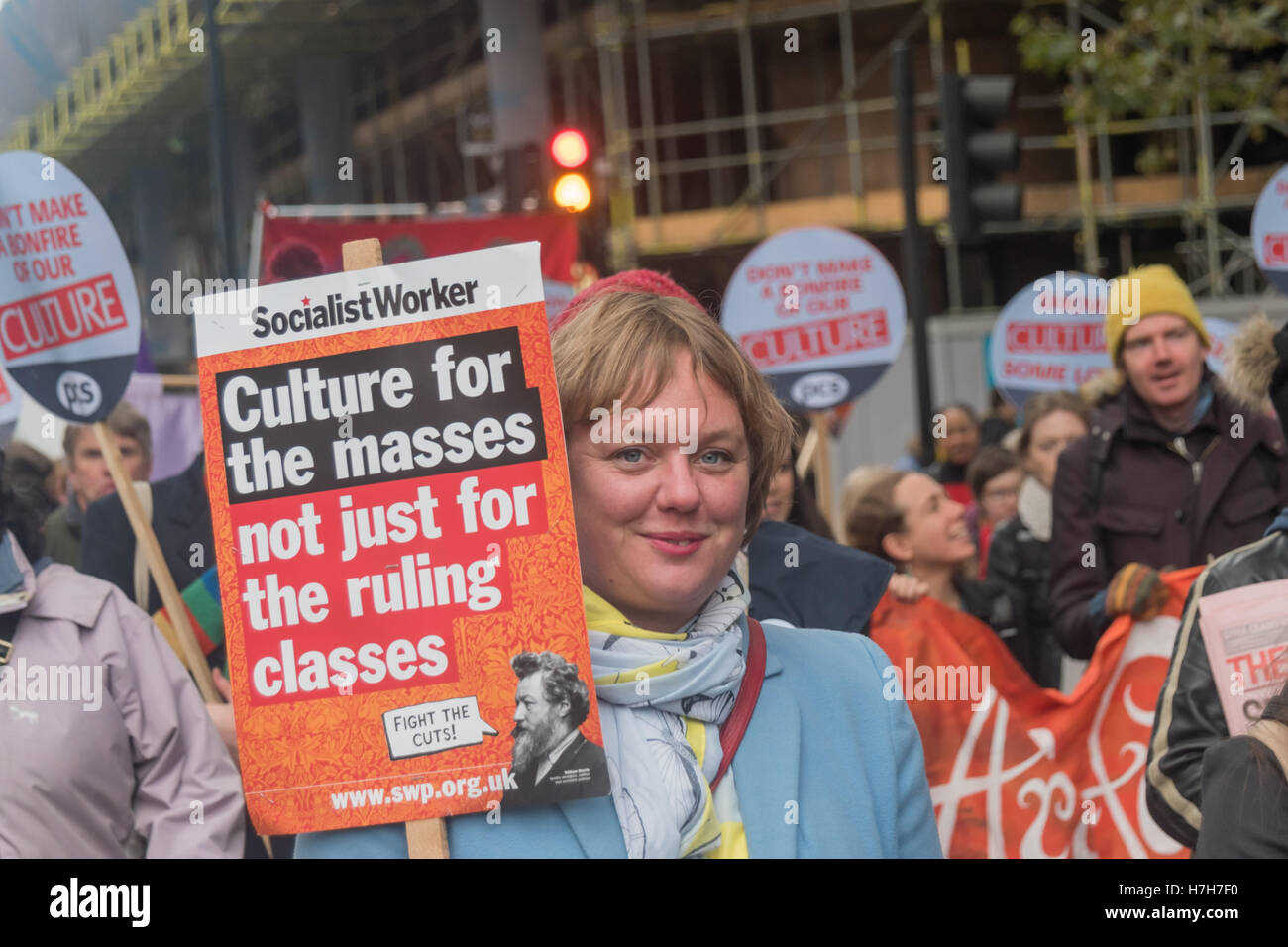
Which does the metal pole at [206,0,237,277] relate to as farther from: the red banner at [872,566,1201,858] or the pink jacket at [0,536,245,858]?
the red banner at [872,566,1201,858]

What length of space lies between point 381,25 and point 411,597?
61.5 ft

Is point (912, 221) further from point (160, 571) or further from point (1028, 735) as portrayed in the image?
point (160, 571)

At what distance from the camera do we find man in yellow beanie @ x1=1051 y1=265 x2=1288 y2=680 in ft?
15.7

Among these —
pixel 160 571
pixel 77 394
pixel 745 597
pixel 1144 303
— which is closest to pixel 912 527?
pixel 1144 303

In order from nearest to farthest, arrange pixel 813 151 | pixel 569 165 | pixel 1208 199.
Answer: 1. pixel 569 165
2. pixel 1208 199
3. pixel 813 151

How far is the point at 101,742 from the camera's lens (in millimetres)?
3393

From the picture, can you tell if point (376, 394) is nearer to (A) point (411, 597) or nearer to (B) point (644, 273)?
(A) point (411, 597)

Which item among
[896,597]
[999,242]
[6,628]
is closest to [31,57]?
[6,628]

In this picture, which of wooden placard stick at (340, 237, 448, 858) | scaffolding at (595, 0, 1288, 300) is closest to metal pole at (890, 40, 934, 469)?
wooden placard stick at (340, 237, 448, 858)

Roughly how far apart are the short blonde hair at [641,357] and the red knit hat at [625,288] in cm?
3

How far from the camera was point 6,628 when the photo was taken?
3365 millimetres

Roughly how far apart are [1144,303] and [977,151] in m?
2.11

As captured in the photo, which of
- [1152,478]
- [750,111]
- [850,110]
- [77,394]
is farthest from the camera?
[750,111]

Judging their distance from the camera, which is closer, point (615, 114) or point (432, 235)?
point (432, 235)
